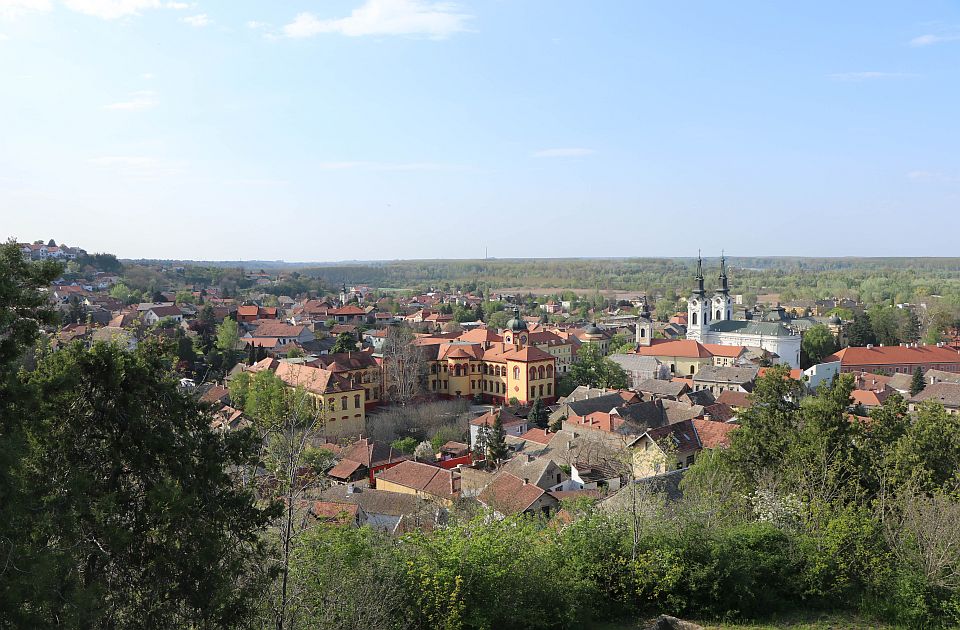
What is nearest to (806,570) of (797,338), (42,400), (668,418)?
(42,400)

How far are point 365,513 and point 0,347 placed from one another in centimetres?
1310

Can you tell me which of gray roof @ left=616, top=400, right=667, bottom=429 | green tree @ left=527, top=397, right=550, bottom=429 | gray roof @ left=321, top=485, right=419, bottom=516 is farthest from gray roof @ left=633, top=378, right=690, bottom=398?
gray roof @ left=321, top=485, right=419, bottom=516

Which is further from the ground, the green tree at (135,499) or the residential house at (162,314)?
the green tree at (135,499)

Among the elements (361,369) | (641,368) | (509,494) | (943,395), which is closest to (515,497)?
(509,494)

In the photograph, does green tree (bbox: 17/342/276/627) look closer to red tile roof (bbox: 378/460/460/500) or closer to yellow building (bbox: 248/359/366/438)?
red tile roof (bbox: 378/460/460/500)

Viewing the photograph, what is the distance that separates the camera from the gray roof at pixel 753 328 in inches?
2265

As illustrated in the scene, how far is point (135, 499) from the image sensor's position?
26.6ft

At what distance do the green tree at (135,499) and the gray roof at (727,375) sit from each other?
41.1 meters

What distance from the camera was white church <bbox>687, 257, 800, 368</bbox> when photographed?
57.4m

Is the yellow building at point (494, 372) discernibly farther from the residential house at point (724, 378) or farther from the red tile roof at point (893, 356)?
the red tile roof at point (893, 356)

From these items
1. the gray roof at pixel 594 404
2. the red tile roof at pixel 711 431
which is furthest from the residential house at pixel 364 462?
the red tile roof at pixel 711 431

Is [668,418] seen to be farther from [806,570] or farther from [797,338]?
[797,338]

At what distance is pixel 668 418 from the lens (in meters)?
33.0

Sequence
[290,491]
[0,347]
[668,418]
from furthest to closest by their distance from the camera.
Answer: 1. [668,418]
2. [290,491]
3. [0,347]
